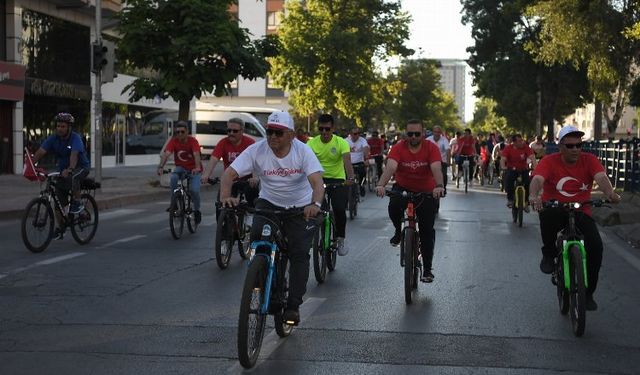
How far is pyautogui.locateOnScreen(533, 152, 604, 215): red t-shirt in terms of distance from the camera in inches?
280

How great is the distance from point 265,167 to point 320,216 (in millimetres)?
523

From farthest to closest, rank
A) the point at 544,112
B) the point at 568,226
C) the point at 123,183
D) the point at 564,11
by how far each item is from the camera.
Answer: the point at 544,112 < the point at 564,11 < the point at 123,183 < the point at 568,226

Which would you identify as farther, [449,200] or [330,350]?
[449,200]

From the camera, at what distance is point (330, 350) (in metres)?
6.01

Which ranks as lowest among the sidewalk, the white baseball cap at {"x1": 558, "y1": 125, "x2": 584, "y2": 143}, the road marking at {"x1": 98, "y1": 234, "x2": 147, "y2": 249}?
the road marking at {"x1": 98, "y1": 234, "x2": 147, "y2": 249}

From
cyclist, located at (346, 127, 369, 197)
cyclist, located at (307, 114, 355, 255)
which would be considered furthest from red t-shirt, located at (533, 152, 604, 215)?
cyclist, located at (346, 127, 369, 197)

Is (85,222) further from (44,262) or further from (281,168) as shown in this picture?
(281,168)

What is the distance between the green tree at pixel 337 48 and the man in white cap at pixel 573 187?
41.5m

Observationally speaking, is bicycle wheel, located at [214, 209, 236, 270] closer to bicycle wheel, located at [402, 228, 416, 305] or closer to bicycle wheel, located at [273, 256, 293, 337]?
bicycle wheel, located at [402, 228, 416, 305]

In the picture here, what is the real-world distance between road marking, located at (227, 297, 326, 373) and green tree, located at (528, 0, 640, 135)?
26738mm

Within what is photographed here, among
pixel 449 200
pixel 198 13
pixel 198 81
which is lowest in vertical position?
pixel 449 200

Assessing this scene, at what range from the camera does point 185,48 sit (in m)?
22.7

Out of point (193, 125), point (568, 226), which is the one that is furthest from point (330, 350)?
point (193, 125)

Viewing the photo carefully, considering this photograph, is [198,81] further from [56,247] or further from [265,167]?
[265,167]
